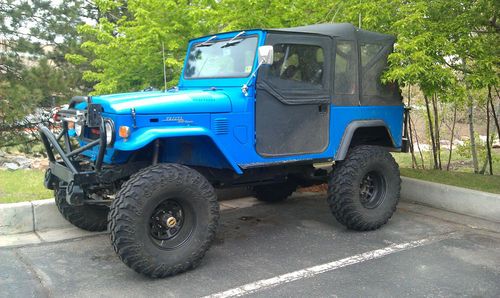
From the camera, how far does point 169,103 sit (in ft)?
13.7

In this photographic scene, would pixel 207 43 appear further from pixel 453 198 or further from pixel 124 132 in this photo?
pixel 453 198

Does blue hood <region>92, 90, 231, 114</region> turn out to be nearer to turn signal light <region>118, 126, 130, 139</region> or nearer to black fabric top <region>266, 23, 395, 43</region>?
turn signal light <region>118, 126, 130, 139</region>

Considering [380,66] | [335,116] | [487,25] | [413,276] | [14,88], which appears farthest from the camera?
[14,88]

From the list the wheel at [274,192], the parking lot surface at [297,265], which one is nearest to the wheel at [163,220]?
the parking lot surface at [297,265]

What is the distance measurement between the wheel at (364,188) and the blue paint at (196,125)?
18.0 inches

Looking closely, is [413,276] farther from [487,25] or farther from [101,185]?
[487,25]

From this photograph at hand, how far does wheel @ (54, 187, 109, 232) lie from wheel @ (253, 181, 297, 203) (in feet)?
6.98

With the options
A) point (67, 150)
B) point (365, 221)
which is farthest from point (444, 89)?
point (67, 150)

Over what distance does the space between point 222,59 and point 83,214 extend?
225cm

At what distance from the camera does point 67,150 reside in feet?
15.1

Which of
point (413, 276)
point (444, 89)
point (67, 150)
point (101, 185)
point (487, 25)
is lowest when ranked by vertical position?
point (413, 276)

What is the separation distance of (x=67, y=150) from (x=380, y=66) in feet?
12.0

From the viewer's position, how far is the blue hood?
13.2 ft

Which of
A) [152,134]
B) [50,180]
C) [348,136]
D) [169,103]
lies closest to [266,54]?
[169,103]
